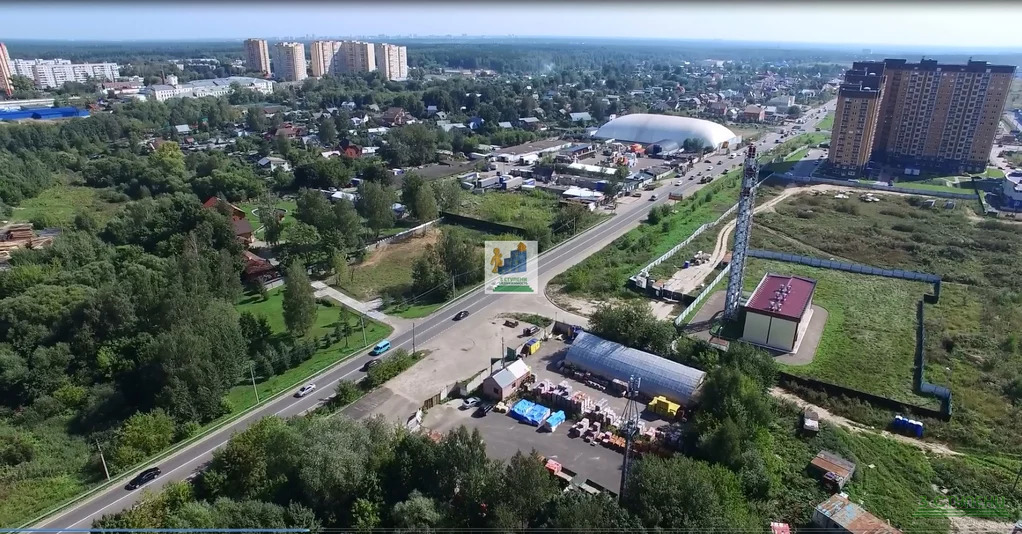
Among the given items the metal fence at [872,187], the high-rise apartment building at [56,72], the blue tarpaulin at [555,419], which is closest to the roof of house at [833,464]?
the blue tarpaulin at [555,419]

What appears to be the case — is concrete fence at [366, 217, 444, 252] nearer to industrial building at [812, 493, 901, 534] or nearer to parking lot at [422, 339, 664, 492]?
parking lot at [422, 339, 664, 492]

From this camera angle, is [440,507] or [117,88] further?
[117,88]

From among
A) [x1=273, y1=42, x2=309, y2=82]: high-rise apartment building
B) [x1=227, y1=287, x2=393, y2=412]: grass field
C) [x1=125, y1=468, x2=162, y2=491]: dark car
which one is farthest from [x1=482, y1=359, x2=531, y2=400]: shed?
[x1=273, y1=42, x2=309, y2=82]: high-rise apartment building

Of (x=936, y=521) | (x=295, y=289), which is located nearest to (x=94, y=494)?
(x=295, y=289)

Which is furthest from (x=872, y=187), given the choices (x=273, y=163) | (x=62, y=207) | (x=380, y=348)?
(x=62, y=207)

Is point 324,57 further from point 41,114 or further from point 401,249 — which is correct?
point 401,249

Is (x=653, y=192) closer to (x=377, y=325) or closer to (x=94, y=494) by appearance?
(x=377, y=325)

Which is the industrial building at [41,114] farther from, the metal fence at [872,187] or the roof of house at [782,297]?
the metal fence at [872,187]
